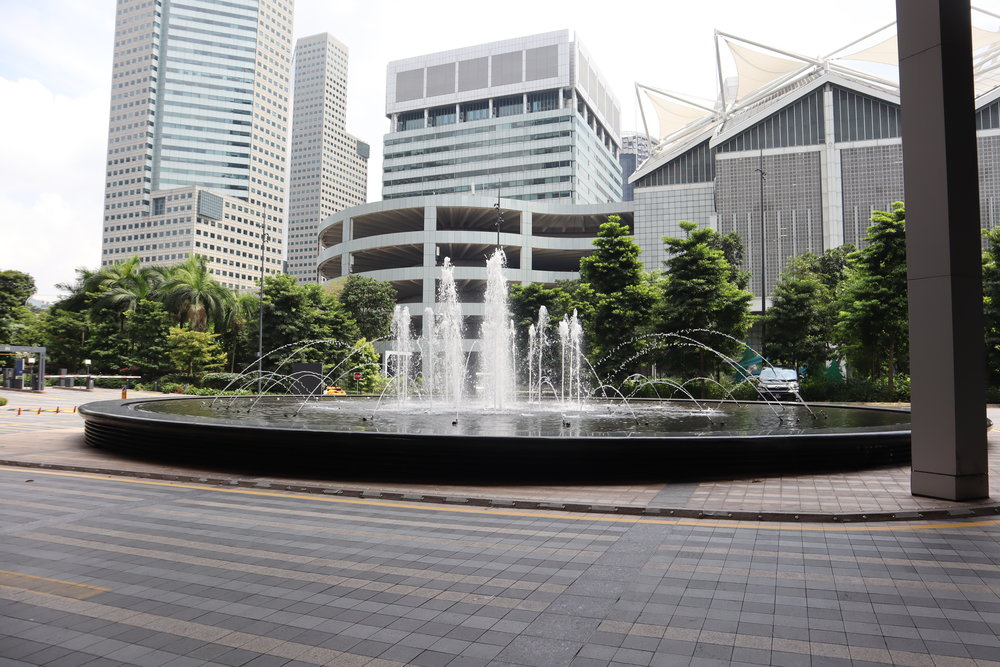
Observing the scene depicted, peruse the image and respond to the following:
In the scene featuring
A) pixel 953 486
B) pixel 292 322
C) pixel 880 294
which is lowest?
pixel 953 486

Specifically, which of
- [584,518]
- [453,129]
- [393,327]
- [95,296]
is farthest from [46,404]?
[453,129]

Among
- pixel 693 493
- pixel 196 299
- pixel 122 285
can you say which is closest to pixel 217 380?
pixel 196 299

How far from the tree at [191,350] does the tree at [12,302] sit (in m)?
16.3

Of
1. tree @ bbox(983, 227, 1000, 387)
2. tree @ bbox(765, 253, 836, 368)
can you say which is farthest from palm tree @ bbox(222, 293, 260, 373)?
tree @ bbox(983, 227, 1000, 387)

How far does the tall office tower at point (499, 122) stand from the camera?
301 feet

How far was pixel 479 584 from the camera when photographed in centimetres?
478

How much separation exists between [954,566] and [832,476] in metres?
4.55

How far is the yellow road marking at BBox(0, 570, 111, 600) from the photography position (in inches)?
178

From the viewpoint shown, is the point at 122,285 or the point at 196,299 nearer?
the point at 196,299

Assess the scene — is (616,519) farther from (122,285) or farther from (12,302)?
(12,302)

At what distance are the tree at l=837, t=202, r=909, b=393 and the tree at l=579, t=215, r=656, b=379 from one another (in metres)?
9.58

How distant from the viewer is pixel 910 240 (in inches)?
304

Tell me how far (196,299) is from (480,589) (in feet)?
135

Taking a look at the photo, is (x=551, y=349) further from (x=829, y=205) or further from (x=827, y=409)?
(x=829, y=205)
